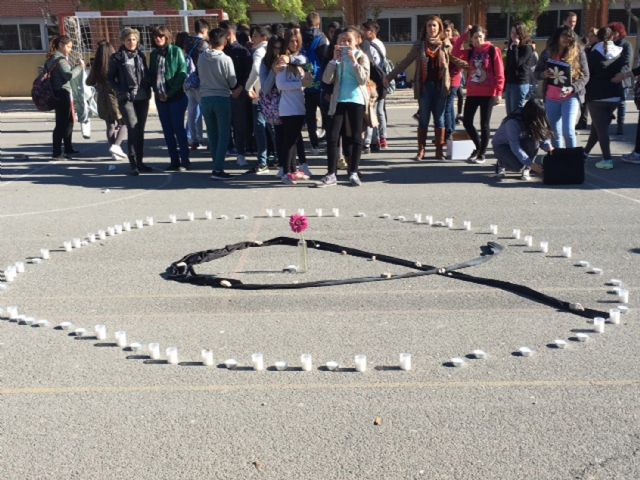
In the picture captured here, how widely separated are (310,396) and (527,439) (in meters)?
1.18

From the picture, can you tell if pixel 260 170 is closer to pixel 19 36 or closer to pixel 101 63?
pixel 101 63

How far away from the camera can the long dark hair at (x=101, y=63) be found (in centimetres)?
1227

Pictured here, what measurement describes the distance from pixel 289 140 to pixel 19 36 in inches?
1145

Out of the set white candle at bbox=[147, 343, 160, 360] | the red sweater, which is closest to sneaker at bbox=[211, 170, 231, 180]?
the red sweater

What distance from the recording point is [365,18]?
1414 inches

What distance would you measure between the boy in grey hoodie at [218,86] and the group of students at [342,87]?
0.6 inches

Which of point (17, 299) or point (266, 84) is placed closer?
point (17, 299)

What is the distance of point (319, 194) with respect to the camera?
33.6 ft

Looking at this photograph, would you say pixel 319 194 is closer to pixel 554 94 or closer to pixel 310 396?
pixel 554 94

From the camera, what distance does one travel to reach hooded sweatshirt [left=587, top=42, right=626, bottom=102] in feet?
37.9

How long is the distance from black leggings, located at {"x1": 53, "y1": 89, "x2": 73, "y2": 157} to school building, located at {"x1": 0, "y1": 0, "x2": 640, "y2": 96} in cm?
2096

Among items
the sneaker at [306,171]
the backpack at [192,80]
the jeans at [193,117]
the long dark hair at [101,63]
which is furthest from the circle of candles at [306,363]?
the jeans at [193,117]

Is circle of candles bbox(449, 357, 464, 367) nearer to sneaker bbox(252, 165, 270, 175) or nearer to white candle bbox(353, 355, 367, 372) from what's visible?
white candle bbox(353, 355, 367, 372)

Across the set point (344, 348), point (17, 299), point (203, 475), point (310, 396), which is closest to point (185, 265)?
point (17, 299)
